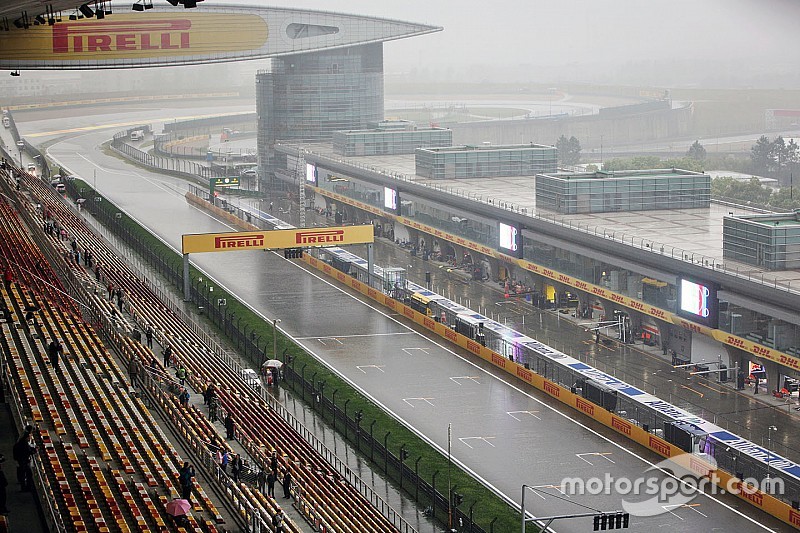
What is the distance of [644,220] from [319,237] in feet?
60.0

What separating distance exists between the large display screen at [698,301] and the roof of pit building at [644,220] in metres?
1.52

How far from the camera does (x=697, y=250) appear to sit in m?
60.6

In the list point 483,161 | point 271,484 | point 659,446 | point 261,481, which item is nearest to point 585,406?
point 659,446

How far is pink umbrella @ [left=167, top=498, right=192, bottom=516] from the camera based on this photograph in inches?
1185

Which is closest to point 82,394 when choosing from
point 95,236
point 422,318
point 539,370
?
point 539,370

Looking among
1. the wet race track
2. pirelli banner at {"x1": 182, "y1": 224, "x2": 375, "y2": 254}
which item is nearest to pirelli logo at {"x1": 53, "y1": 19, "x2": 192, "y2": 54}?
the wet race track

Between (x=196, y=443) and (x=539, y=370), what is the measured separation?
19.9 meters

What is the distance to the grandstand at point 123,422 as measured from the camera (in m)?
31.2

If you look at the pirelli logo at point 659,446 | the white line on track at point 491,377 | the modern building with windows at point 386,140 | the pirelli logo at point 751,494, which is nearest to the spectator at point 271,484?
the white line on track at point 491,377

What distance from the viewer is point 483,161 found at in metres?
94.4

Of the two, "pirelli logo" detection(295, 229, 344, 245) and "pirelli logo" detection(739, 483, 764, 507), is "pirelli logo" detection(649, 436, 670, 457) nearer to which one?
"pirelli logo" detection(739, 483, 764, 507)

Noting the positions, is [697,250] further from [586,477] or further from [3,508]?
[3,508]

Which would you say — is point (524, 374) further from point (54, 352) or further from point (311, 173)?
point (311, 173)

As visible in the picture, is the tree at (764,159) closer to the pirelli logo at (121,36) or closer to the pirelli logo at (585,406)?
the pirelli logo at (121,36)
